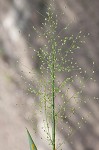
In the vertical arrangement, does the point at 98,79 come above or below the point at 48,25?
below

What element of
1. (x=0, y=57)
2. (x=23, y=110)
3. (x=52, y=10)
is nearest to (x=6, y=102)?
(x=23, y=110)

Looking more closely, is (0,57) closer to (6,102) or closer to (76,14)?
(6,102)

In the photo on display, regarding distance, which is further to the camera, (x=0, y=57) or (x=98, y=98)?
(x=0, y=57)

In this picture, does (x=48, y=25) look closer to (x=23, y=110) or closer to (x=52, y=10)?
(x=52, y=10)

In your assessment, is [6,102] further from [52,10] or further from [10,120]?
[52,10]

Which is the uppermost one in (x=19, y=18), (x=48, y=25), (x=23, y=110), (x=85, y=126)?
(x=19, y=18)

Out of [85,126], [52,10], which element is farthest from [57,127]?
[52,10]

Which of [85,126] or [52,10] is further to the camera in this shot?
[85,126]

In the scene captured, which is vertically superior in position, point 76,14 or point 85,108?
point 76,14

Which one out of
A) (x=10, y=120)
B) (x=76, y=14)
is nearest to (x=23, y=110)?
(x=10, y=120)
